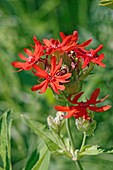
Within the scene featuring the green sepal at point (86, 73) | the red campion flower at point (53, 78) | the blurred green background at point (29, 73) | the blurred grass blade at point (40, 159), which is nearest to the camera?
the red campion flower at point (53, 78)

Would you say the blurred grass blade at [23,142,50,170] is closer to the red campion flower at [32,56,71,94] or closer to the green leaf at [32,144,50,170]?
the green leaf at [32,144,50,170]

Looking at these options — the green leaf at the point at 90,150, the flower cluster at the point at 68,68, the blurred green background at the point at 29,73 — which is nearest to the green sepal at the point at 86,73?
the flower cluster at the point at 68,68

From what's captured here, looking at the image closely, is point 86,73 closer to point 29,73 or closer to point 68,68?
point 68,68

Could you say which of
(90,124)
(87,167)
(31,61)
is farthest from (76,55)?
(87,167)

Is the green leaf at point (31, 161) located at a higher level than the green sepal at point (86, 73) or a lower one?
lower

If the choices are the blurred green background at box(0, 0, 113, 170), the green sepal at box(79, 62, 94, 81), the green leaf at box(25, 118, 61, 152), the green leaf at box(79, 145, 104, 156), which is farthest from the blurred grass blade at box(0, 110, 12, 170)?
the blurred green background at box(0, 0, 113, 170)

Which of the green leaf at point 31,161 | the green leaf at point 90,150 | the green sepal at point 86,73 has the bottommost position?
the green leaf at point 90,150

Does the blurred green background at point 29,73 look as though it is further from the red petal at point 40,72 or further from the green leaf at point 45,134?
the red petal at point 40,72
